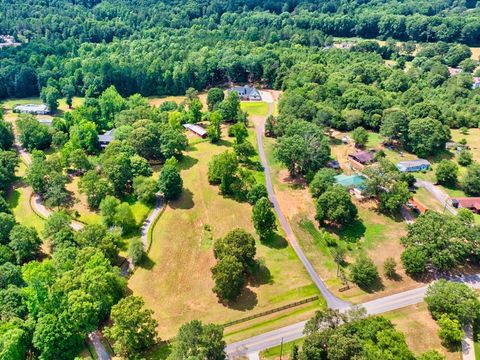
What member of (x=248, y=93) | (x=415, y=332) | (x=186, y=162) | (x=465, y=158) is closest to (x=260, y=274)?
(x=415, y=332)

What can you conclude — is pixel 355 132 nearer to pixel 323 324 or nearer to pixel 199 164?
pixel 199 164

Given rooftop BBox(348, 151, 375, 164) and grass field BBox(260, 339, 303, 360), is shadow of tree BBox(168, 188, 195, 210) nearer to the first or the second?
grass field BBox(260, 339, 303, 360)

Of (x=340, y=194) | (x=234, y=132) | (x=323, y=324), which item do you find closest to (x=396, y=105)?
(x=234, y=132)

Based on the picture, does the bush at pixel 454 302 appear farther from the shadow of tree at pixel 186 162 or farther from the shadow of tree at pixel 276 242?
the shadow of tree at pixel 186 162

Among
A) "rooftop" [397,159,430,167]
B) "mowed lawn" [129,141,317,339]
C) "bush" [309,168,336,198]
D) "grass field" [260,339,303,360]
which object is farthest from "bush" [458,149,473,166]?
"grass field" [260,339,303,360]

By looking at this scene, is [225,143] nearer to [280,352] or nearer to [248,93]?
[248,93]

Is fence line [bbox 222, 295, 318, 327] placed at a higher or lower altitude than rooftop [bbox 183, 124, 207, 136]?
higher
